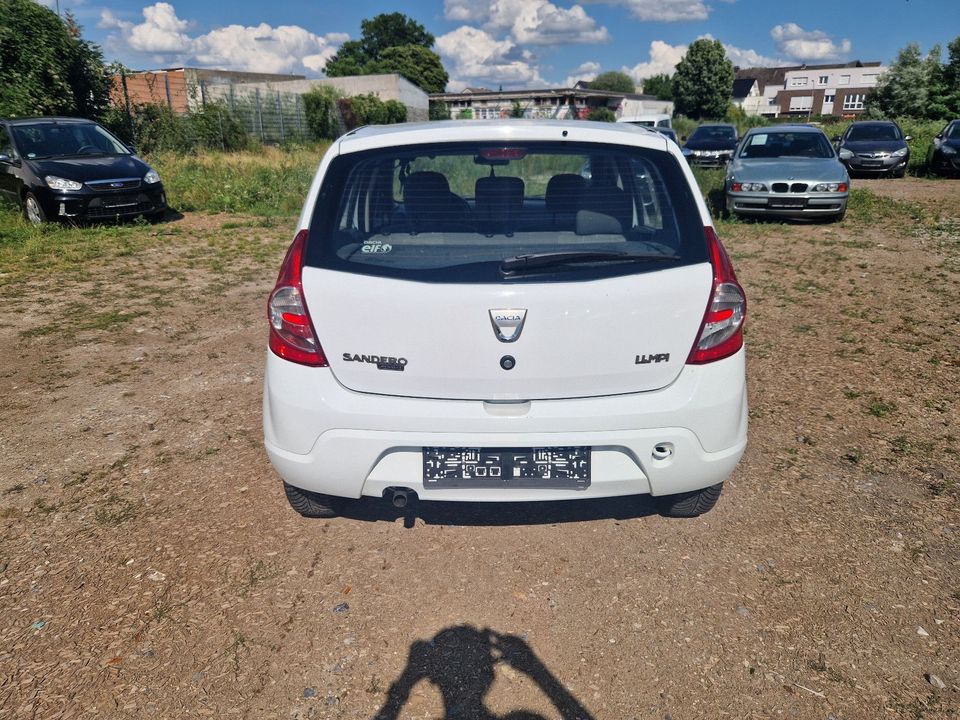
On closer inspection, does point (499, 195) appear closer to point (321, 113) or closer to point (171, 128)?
point (171, 128)

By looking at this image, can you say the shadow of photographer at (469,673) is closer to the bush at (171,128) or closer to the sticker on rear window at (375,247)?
the sticker on rear window at (375,247)

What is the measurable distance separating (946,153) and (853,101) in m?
90.7

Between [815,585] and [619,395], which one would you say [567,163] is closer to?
[619,395]

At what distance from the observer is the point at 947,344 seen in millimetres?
5816

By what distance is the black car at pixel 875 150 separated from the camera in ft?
61.9

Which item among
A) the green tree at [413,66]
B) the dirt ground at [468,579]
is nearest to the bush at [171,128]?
the dirt ground at [468,579]

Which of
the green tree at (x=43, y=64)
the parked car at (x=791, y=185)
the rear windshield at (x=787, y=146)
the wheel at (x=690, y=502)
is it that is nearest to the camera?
the wheel at (x=690, y=502)

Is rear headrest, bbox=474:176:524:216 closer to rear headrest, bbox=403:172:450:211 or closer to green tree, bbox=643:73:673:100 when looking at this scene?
rear headrest, bbox=403:172:450:211

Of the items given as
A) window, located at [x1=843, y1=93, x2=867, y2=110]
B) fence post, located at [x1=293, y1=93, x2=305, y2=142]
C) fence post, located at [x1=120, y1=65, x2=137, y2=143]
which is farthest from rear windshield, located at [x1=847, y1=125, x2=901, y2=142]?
window, located at [x1=843, y1=93, x2=867, y2=110]

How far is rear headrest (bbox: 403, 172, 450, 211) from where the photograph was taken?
3039 millimetres

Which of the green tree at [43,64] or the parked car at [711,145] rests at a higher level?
the green tree at [43,64]

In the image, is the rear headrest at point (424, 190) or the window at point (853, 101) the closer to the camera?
the rear headrest at point (424, 190)

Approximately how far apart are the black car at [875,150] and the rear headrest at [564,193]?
18320 millimetres

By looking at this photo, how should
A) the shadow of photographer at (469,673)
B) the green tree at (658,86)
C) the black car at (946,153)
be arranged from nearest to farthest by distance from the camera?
the shadow of photographer at (469,673), the black car at (946,153), the green tree at (658,86)
